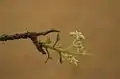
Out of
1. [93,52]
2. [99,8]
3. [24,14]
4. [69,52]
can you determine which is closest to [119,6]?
[99,8]

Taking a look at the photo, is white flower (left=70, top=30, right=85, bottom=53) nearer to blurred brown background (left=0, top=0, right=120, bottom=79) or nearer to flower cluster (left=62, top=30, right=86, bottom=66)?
flower cluster (left=62, top=30, right=86, bottom=66)

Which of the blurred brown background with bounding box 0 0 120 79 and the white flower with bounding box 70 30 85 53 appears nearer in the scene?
the white flower with bounding box 70 30 85 53

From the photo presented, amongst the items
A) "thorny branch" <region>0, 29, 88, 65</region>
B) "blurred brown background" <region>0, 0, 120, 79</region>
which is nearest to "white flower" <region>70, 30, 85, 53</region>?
"thorny branch" <region>0, 29, 88, 65</region>

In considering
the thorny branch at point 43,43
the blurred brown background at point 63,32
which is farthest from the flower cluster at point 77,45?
the blurred brown background at point 63,32

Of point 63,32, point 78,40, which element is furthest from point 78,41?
point 63,32

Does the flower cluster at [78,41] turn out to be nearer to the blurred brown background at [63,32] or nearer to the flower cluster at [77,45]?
the flower cluster at [77,45]

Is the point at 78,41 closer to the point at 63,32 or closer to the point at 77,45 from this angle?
the point at 77,45

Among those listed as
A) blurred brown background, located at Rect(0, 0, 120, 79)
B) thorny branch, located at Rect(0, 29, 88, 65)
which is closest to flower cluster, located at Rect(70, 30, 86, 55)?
thorny branch, located at Rect(0, 29, 88, 65)

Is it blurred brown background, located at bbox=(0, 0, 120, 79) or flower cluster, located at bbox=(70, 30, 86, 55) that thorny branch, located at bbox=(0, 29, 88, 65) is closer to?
flower cluster, located at bbox=(70, 30, 86, 55)

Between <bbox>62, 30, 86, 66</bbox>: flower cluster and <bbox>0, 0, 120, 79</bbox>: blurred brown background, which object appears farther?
<bbox>0, 0, 120, 79</bbox>: blurred brown background

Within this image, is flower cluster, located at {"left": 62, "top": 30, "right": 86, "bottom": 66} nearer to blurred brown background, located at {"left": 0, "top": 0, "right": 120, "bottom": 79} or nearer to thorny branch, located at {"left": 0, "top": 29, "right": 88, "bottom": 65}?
thorny branch, located at {"left": 0, "top": 29, "right": 88, "bottom": 65}
